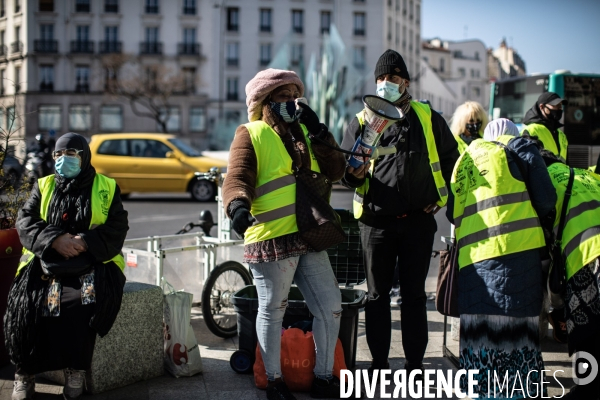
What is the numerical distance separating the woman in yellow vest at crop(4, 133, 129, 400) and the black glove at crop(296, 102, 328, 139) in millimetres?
1212

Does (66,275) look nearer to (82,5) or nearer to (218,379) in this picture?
(218,379)

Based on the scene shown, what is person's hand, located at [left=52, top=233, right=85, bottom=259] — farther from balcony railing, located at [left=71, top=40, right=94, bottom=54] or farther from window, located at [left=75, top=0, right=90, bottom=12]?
window, located at [left=75, top=0, right=90, bottom=12]

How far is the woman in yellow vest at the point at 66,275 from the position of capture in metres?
4.04

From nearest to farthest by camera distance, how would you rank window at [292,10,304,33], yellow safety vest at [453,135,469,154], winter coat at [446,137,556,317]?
winter coat at [446,137,556,317] < yellow safety vest at [453,135,469,154] < window at [292,10,304,33]

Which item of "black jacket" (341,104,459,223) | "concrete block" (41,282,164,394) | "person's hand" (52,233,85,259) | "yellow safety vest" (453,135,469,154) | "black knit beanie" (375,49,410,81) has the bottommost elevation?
"concrete block" (41,282,164,394)

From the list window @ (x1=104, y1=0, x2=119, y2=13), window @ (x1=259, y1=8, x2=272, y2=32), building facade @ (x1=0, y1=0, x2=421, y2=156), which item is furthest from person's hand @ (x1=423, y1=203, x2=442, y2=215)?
window @ (x1=259, y1=8, x2=272, y2=32)

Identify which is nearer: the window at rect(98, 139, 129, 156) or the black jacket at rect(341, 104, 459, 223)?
the black jacket at rect(341, 104, 459, 223)

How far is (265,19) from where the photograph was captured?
231 ft

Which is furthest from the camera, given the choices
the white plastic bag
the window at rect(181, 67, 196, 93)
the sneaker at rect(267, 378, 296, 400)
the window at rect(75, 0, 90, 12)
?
the window at rect(75, 0, 90, 12)

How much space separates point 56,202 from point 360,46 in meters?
70.0

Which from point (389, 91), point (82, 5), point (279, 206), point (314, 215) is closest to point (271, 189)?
point (279, 206)

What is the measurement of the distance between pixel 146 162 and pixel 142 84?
143 feet

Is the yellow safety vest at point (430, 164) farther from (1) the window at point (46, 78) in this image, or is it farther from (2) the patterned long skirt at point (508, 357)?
(1) the window at point (46, 78)

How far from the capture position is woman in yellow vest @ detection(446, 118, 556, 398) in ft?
12.3
